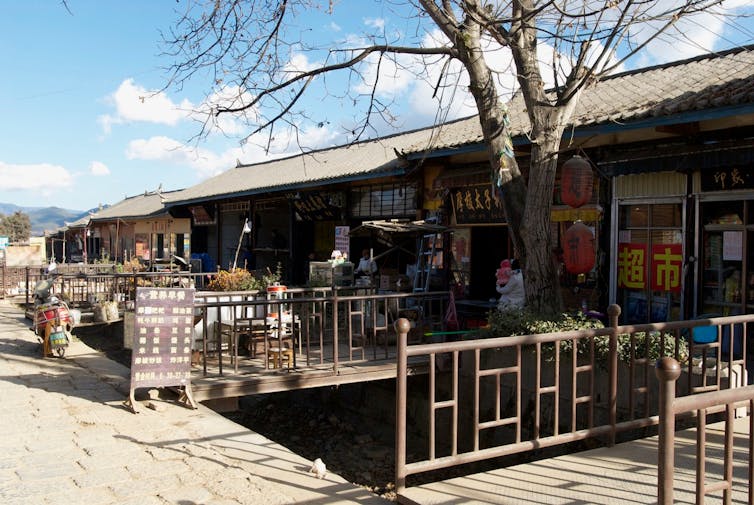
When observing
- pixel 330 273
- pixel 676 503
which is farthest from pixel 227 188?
pixel 676 503

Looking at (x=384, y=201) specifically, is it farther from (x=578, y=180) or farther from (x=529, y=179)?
(x=529, y=179)

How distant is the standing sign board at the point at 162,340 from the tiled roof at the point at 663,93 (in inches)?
160

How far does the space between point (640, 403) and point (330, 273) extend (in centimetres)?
693

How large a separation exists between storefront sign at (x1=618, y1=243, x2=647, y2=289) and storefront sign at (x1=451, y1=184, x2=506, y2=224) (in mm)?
2385

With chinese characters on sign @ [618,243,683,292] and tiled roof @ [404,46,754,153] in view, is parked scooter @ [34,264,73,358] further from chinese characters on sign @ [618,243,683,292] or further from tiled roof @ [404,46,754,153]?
chinese characters on sign @ [618,243,683,292]

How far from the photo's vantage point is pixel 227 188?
2161cm

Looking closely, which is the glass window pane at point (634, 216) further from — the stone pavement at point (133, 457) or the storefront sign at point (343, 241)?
the storefront sign at point (343, 241)

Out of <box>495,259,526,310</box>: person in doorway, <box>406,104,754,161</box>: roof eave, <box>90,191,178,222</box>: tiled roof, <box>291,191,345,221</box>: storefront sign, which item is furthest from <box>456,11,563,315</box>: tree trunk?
<box>90,191,178,222</box>: tiled roof

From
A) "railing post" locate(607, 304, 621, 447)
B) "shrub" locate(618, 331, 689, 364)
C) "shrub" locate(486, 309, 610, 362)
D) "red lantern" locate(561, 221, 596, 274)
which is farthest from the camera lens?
"red lantern" locate(561, 221, 596, 274)

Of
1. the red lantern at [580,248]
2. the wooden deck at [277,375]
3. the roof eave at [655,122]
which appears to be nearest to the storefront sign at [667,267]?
the red lantern at [580,248]

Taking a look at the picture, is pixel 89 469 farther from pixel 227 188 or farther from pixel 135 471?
pixel 227 188

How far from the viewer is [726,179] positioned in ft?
25.9

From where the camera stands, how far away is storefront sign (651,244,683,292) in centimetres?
858

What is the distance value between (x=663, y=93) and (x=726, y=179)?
5.02 ft
